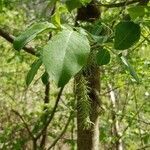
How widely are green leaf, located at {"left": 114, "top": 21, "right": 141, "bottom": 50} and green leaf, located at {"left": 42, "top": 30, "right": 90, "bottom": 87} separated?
0.38 feet

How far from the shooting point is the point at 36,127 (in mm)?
3430

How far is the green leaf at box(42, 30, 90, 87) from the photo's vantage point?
48cm

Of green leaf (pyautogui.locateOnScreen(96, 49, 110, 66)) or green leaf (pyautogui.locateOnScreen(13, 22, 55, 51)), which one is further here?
green leaf (pyautogui.locateOnScreen(96, 49, 110, 66))

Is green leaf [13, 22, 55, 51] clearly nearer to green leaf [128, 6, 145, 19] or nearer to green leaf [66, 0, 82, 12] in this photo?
green leaf [128, 6, 145, 19]

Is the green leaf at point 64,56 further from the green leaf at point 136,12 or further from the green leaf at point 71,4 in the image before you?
the green leaf at point 71,4

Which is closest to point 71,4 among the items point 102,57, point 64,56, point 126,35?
point 102,57

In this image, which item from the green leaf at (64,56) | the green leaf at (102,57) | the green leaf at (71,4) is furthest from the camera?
the green leaf at (71,4)

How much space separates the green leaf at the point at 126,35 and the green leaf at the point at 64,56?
0.11 meters

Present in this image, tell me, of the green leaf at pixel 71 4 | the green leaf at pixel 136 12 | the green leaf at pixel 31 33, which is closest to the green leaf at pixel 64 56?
the green leaf at pixel 31 33

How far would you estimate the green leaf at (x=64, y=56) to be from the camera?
0.48m

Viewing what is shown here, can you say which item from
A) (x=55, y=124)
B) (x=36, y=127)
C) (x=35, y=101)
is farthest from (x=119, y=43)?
(x=35, y=101)

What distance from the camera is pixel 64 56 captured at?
0.49 meters

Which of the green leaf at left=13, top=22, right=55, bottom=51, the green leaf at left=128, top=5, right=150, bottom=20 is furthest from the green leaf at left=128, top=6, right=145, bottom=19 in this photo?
the green leaf at left=13, top=22, right=55, bottom=51

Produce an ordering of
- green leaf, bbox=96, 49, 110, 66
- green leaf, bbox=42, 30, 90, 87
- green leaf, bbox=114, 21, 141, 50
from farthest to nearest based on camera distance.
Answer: green leaf, bbox=96, 49, 110, 66
green leaf, bbox=114, 21, 141, 50
green leaf, bbox=42, 30, 90, 87
